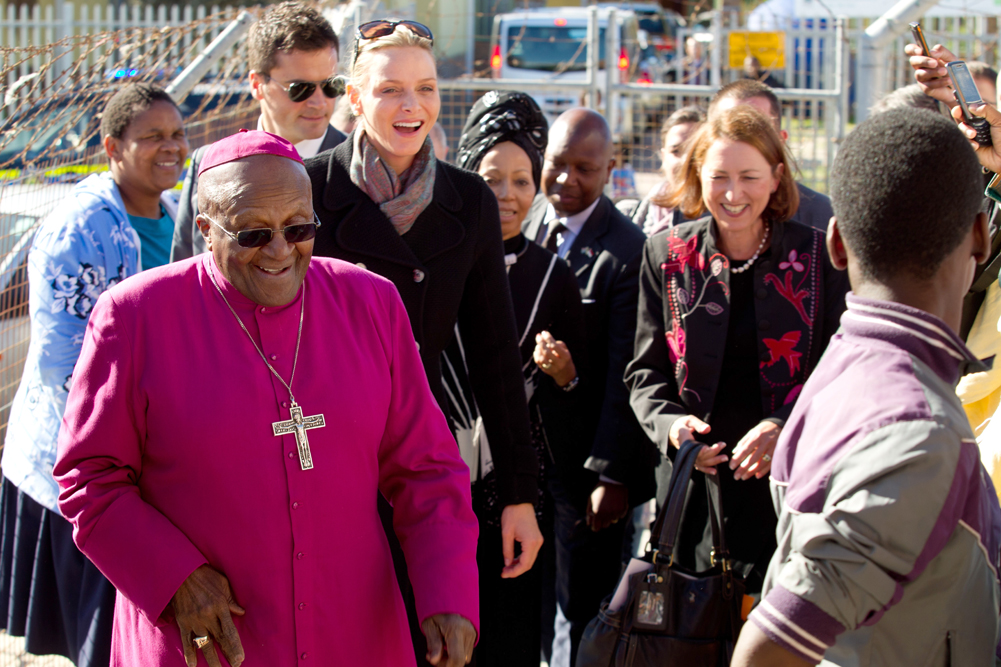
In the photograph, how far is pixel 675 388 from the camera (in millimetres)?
3176

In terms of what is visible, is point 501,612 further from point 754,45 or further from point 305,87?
point 754,45

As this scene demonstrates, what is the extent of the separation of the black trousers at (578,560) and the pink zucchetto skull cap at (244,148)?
1.86 meters

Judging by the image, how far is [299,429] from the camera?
196 cm

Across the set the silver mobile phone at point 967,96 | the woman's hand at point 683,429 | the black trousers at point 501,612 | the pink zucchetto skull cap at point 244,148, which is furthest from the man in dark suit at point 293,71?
the silver mobile phone at point 967,96

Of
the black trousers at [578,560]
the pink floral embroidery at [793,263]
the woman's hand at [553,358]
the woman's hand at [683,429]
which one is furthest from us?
the black trousers at [578,560]

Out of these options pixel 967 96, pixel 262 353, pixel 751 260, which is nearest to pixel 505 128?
pixel 751 260

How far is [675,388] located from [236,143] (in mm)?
1773

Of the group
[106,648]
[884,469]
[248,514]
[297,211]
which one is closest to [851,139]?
[884,469]

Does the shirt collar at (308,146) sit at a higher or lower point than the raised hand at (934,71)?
lower

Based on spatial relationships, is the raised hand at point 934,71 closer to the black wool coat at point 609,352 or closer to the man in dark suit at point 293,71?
the black wool coat at point 609,352

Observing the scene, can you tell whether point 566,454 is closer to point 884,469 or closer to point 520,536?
point 520,536

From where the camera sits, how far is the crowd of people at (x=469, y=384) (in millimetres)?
1566

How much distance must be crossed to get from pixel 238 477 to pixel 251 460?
0.14 ft

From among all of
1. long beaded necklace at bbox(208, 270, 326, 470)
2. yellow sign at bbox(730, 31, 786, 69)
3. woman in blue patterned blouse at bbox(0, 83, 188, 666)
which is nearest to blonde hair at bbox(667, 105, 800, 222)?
long beaded necklace at bbox(208, 270, 326, 470)
